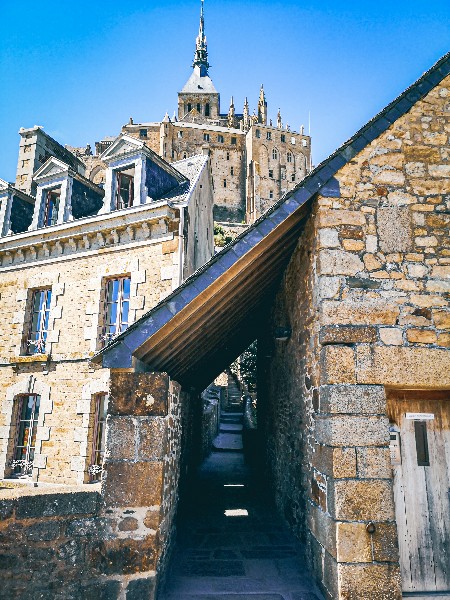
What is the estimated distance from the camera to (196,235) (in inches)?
424

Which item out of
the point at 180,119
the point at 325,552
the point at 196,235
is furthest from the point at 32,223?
the point at 180,119

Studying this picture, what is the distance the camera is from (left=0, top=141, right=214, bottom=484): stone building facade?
9.02m

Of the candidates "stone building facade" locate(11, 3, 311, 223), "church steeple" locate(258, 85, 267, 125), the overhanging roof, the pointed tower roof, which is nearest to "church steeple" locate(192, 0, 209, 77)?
the pointed tower roof

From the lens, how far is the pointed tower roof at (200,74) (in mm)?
64250

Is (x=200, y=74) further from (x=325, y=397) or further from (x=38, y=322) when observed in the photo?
(x=325, y=397)

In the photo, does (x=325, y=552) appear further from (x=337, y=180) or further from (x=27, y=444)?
(x=27, y=444)

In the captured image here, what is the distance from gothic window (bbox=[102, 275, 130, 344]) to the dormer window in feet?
7.14

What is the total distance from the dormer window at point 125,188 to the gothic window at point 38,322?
3.17 metres

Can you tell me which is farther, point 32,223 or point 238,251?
point 32,223

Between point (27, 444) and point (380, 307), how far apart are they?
9460mm

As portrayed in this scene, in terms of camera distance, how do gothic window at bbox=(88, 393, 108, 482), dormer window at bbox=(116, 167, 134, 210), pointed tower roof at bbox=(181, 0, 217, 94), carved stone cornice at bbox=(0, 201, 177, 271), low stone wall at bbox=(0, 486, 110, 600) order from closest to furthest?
low stone wall at bbox=(0, 486, 110, 600)
gothic window at bbox=(88, 393, 108, 482)
carved stone cornice at bbox=(0, 201, 177, 271)
dormer window at bbox=(116, 167, 134, 210)
pointed tower roof at bbox=(181, 0, 217, 94)

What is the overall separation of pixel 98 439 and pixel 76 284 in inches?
154

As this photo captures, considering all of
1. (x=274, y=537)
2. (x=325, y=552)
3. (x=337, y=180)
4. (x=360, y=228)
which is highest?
(x=337, y=180)

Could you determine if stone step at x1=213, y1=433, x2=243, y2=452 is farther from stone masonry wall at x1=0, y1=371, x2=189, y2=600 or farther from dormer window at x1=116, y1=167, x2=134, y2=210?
stone masonry wall at x1=0, y1=371, x2=189, y2=600
